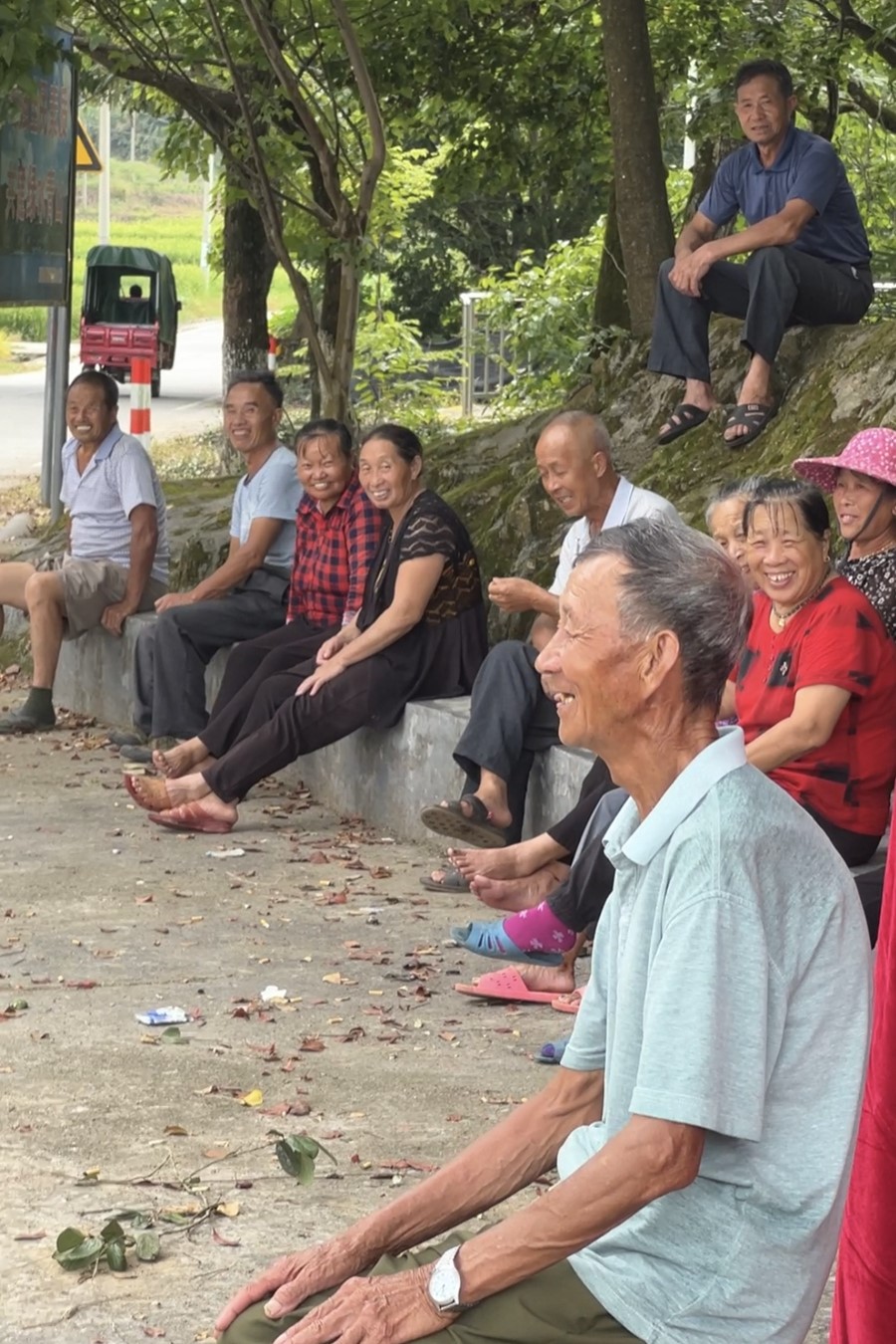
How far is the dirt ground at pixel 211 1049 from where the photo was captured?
396cm

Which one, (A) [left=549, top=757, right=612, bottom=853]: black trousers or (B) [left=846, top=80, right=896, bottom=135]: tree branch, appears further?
(B) [left=846, top=80, right=896, bottom=135]: tree branch

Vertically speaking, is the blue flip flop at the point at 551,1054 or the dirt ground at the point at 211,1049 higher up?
the blue flip flop at the point at 551,1054

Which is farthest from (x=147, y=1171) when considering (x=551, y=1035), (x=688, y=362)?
(x=688, y=362)

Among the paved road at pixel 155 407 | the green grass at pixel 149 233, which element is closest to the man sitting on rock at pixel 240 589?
the paved road at pixel 155 407

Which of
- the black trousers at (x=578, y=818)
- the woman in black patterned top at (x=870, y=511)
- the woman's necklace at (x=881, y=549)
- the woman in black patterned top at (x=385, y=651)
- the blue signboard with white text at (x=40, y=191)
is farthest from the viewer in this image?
the blue signboard with white text at (x=40, y=191)

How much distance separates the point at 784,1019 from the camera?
2387mm

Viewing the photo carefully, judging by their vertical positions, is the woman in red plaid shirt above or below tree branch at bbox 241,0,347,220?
below

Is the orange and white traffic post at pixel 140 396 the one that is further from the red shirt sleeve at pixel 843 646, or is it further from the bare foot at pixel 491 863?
the red shirt sleeve at pixel 843 646

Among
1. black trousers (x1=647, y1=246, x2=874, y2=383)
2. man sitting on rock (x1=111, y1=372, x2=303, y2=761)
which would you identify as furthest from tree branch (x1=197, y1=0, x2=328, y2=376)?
black trousers (x1=647, y1=246, x2=874, y2=383)

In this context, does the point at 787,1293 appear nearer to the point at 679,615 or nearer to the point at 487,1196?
the point at 487,1196

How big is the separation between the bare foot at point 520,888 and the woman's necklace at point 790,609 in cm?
108

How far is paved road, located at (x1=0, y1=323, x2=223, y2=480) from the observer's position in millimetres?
21991

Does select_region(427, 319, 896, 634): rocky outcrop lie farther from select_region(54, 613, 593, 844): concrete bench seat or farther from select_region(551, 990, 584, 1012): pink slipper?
select_region(551, 990, 584, 1012): pink slipper

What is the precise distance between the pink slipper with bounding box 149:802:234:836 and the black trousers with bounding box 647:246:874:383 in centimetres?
256
